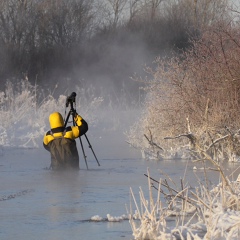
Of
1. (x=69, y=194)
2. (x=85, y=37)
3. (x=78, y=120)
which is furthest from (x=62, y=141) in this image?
(x=85, y=37)

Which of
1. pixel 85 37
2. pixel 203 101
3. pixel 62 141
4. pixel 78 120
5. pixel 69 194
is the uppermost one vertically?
pixel 85 37

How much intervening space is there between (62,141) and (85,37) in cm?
3243

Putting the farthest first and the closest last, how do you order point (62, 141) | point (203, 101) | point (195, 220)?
point (203, 101) → point (62, 141) → point (195, 220)

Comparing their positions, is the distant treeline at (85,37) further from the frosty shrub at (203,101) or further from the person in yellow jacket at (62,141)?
the person in yellow jacket at (62,141)

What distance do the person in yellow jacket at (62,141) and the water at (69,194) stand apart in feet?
0.90

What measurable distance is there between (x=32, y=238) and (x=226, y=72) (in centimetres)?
1077

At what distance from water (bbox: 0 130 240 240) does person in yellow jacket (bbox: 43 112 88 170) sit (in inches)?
10.8

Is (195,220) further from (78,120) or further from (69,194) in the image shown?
(78,120)

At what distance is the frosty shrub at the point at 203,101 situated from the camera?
1748 centimetres

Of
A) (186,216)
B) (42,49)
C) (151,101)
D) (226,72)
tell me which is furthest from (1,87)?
(186,216)

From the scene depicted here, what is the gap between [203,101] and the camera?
1855 cm

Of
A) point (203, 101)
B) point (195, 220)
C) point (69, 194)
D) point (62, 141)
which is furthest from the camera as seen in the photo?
point (203, 101)

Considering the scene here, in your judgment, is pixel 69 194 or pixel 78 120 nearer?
pixel 69 194

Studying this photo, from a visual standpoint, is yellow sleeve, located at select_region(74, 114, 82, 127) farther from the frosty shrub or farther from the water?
the frosty shrub
